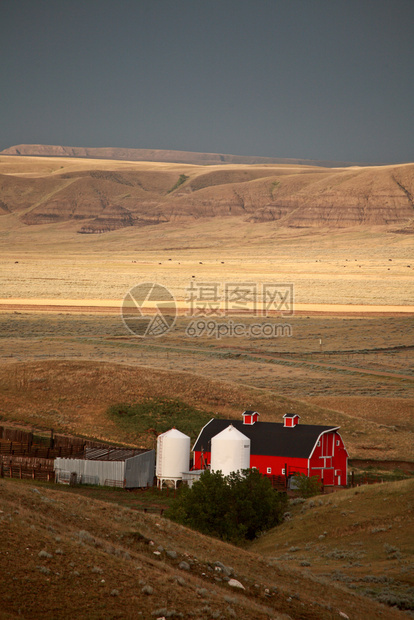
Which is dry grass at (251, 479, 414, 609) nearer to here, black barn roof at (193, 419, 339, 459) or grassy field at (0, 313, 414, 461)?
black barn roof at (193, 419, 339, 459)

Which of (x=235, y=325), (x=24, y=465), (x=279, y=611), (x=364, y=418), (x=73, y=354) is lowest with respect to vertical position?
(x=279, y=611)

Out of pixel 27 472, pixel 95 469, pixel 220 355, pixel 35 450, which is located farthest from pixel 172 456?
pixel 220 355

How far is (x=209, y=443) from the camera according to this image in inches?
1494

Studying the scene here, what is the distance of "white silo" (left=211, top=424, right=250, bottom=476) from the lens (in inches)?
1350

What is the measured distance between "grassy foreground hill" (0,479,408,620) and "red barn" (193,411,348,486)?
1602 centimetres

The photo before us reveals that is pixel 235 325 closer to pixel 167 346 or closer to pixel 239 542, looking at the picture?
pixel 167 346

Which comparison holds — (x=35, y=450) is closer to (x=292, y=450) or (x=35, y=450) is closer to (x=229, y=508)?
(x=229, y=508)

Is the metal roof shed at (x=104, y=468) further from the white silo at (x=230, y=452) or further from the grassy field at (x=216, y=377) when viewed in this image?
the grassy field at (x=216, y=377)

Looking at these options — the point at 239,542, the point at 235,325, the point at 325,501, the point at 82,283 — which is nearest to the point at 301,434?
the point at 325,501

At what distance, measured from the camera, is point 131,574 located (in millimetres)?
14539

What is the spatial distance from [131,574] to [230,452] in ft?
65.8

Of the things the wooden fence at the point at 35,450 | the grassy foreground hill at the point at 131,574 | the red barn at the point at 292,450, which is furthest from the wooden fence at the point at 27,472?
the grassy foreground hill at the point at 131,574

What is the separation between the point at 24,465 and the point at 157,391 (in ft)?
52.4

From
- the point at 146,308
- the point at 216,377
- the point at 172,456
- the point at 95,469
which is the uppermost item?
the point at 146,308
